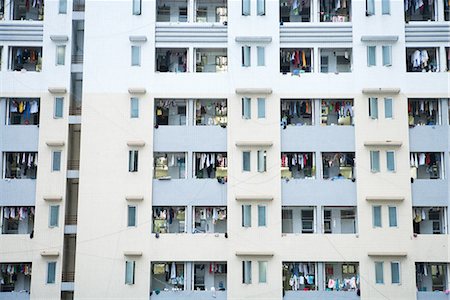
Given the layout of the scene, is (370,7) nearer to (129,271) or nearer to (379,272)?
(379,272)

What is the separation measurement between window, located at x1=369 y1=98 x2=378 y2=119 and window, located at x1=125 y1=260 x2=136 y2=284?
31.0 feet

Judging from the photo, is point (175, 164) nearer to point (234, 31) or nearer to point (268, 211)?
point (268, 211)

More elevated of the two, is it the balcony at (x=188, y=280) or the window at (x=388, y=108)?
the window at (x=388, y=108)

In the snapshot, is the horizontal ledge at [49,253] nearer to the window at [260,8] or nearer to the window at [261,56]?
the window at [261,56]

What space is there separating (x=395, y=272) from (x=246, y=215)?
5.24 m

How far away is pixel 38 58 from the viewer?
22000 millimetres

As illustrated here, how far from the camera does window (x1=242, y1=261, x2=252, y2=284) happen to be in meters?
19.9

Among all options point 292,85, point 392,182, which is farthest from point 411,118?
point 292,85

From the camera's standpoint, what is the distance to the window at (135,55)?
21.0 meters

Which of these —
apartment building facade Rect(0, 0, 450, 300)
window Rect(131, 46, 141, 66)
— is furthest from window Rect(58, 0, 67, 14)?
window Rect(131, 46, 141, 66)

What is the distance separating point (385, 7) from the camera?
21.1m

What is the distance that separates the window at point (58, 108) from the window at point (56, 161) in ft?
4.19

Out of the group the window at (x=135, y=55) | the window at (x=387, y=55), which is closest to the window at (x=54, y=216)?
the window at (x=135, y=55)

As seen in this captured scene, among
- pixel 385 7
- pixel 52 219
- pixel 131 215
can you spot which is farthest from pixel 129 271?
pixel 385 7
